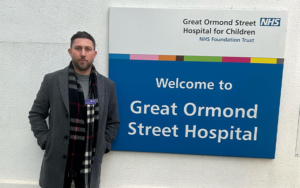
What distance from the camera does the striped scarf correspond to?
6.11 feet

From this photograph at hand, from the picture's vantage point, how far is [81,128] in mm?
1874

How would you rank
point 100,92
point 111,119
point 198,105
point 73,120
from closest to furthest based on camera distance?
point 73,120, point 100,92, point 111,119, point 198,105

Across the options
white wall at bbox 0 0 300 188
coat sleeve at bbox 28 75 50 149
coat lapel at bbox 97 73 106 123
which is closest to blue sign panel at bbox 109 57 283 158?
white wall at bbox 0 0 300 188

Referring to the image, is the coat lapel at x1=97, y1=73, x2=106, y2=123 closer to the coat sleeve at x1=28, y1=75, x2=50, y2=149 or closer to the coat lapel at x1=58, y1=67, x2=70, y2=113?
the coat lapel at x1=58, y1=67, x2=70, y2=113

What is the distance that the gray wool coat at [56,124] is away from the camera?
187 cm

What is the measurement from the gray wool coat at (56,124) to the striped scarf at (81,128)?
43 millimetres

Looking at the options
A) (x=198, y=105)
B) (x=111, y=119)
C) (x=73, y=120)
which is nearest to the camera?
(x=73, y=120)

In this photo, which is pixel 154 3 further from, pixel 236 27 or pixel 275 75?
pixel 275 75

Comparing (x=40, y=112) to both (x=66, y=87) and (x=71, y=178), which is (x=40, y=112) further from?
(x=71, y=178)

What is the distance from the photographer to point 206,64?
232cm

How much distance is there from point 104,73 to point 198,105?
1117 mm

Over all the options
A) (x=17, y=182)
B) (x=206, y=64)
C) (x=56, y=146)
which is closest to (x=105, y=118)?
(x=56, y=146)

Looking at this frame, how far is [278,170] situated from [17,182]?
307 centimetres

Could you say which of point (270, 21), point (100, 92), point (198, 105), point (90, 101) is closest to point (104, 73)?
point (100, 92)
